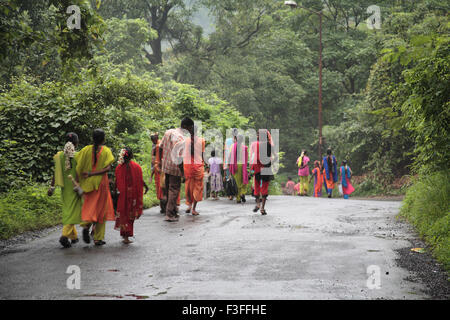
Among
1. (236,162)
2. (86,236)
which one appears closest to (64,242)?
(86,236)

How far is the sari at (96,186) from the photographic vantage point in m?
9.52

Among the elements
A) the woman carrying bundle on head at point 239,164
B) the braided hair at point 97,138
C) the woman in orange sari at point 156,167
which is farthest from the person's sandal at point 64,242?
the woman carrying bundle on head at point 239,164

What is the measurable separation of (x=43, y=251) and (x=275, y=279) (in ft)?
13.1

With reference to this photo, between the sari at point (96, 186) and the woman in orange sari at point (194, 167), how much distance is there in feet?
13.5

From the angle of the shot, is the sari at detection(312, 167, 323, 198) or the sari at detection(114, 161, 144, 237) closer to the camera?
the sari at detection(114, 161, 144, 237)

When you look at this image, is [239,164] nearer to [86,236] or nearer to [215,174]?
[215,174]

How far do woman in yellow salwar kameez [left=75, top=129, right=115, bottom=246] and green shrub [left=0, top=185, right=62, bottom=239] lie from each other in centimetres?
185

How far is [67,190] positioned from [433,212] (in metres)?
6.20

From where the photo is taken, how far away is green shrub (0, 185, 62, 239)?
35.8 feet

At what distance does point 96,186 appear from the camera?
9.56 meters

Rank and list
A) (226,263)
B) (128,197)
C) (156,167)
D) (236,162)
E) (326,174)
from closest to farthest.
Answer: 1. (226,263)
2. (128,197)
3. (156,167)
4. (236,162)
5. (326,174)

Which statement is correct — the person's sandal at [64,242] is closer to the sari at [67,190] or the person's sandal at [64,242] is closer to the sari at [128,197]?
the sari at [67,190]

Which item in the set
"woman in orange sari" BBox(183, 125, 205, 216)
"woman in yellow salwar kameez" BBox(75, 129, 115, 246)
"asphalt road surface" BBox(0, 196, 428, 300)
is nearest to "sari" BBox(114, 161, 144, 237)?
"woman in yellow salwar kameez" BBox(75, 129, 115, 246)

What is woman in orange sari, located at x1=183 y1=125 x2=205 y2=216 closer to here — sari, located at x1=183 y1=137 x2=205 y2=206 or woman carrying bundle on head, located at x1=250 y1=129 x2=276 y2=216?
sari, located at x1=183 y1=137 x2=205 y2=206
